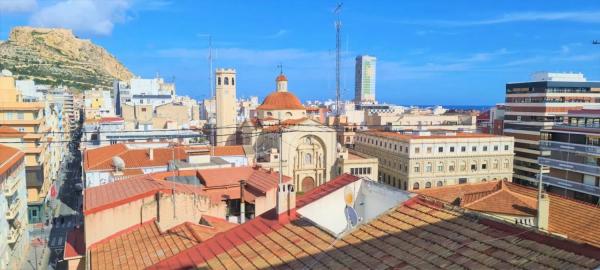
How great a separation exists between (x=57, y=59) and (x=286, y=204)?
504 ft

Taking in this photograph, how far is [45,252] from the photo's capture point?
91.3 feet

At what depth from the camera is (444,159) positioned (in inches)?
1801

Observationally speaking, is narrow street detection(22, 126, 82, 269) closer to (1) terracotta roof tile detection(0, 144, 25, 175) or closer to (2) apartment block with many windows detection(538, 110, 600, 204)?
(1) terracotta roof tile detection(0, 144, 25, 175)

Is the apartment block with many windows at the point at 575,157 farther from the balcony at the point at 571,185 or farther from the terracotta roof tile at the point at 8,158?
the terracotta roof tile at the point at 8,158

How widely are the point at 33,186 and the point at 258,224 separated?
99.7 feet

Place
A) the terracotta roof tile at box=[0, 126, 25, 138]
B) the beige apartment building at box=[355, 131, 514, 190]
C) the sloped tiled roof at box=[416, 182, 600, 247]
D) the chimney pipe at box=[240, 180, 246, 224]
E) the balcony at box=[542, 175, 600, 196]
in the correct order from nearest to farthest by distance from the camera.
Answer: the sloped tiled roof at box=[416, 182, 600, 247], the chimney pipe at box=[240, 180, 246, 224], the terracotta roof tile at box=[0, 126, 25, 138], the balcony at box=[542, 175, 600, 196], the beige apartment building at box=[355, 131, 514, 190]

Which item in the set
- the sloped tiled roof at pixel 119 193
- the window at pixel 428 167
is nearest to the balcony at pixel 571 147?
the window at pixel 428 167

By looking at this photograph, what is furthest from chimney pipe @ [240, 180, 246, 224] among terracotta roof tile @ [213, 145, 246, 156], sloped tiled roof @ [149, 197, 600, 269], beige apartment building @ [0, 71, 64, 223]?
beige apartment building @ [0, 71, 64, 223]

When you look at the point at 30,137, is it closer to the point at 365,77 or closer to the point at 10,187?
the point at 10,187

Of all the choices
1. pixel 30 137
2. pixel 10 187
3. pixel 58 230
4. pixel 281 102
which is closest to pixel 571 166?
Result: pixel 281 102

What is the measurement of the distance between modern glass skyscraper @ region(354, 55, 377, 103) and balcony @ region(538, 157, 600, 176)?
15009 centimetres

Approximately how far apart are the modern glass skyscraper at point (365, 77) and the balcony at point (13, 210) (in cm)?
16714

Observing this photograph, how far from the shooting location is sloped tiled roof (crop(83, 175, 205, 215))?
574 inches

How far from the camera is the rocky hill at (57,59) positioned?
114812mm
